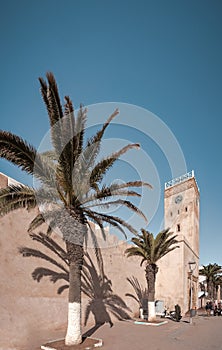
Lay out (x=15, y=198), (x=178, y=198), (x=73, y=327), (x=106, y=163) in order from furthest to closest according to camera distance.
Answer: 1. (x=178, y=198)
2. (x=106, y=163)
3. (x=15, y=198)
4. (x=73, y=327)

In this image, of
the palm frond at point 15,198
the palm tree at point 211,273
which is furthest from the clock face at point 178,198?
the palm frond at point 15,198

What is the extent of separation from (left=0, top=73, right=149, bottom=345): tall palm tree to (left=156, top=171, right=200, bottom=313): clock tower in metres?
17.1

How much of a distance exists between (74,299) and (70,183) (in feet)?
11.4

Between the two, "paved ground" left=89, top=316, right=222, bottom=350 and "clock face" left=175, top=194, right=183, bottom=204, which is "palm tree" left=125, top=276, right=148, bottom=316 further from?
"clock face" left=175, top=194, right=183, bottom=204

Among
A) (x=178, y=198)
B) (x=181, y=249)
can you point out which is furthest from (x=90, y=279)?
(x=178, y=198)

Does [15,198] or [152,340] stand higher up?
[15,198]

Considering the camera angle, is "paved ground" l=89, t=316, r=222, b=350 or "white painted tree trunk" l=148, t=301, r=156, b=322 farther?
"white painted tree trunk" l=148, t=301, r=156, b=322

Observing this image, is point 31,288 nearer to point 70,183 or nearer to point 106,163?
point 70,183

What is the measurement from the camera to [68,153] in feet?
29.3

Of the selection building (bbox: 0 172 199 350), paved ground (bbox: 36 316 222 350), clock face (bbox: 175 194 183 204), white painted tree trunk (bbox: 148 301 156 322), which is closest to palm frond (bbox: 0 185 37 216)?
building (bbox: 0 172 199 350)

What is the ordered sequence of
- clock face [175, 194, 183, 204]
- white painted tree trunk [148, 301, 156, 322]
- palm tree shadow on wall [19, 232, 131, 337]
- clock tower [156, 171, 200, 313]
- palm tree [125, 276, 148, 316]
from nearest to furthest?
palm tree shadow on wall [19, 232, 131, 337], white painted tree trunk [148, 301, 156, 322], palm tree [125, 276, 148, 316], clock tower [156, 171, 200, 313], clock face [175, 194, 183, 204]

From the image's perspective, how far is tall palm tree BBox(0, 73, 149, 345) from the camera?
8828 mm

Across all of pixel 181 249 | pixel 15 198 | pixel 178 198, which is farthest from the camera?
pixel 178 198

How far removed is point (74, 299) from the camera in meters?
9.09
